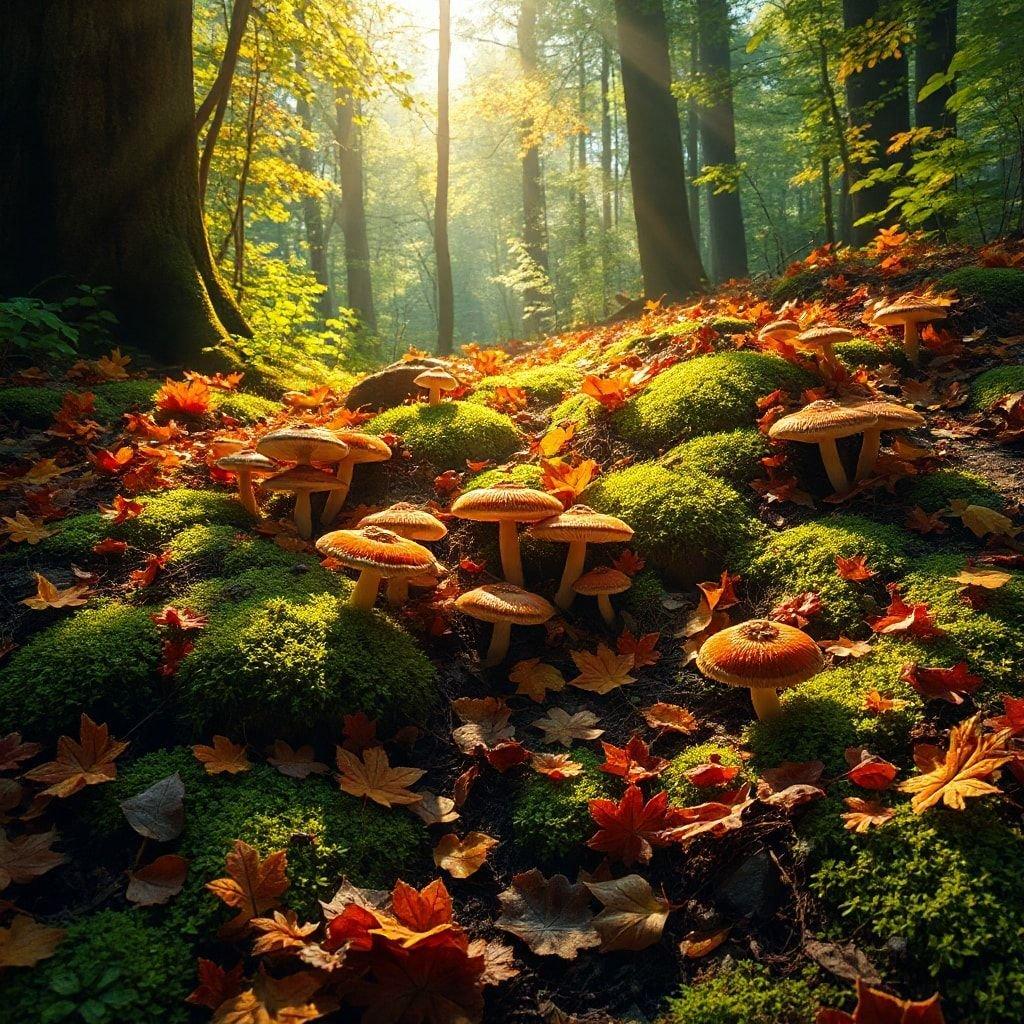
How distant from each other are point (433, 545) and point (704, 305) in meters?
Answer: 6.27

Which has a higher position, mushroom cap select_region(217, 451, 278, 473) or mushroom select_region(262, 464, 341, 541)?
mushroom cap select_region(217, 451, 278, 473)

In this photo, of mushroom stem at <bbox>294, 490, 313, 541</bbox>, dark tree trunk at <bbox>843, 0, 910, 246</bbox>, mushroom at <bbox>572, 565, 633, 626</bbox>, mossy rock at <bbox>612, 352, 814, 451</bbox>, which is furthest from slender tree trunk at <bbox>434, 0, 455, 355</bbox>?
mushroom at <bbox>572, 565, 633, 626</bbox>

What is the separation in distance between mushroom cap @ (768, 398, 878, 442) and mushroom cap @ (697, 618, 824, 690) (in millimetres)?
1123

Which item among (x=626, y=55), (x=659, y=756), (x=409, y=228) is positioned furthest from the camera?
(x=409, y=228)

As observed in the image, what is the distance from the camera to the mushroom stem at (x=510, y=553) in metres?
3.19

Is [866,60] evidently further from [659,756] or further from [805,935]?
[805,935]

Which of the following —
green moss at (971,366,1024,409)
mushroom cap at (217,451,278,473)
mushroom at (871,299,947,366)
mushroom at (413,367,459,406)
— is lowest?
mushroom cap at (217,451,278,473)

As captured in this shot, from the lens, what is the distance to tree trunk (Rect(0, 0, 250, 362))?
5805 mm

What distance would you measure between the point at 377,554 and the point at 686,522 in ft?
5.49

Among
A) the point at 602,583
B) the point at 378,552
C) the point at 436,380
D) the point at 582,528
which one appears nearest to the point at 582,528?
the point at 582,528

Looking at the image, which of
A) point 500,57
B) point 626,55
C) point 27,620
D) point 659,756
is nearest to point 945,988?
point 659,756

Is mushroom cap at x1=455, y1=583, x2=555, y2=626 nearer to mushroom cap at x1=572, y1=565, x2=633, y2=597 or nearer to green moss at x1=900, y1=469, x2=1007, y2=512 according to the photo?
mushroom cap at x1=572, y1=565, x2=633, y2=597

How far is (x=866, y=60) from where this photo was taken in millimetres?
7047

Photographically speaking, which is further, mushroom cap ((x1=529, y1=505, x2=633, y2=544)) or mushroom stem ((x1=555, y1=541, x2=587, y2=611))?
mushroom stem ((x1=555, y1=541, x2=587, y2=611))
